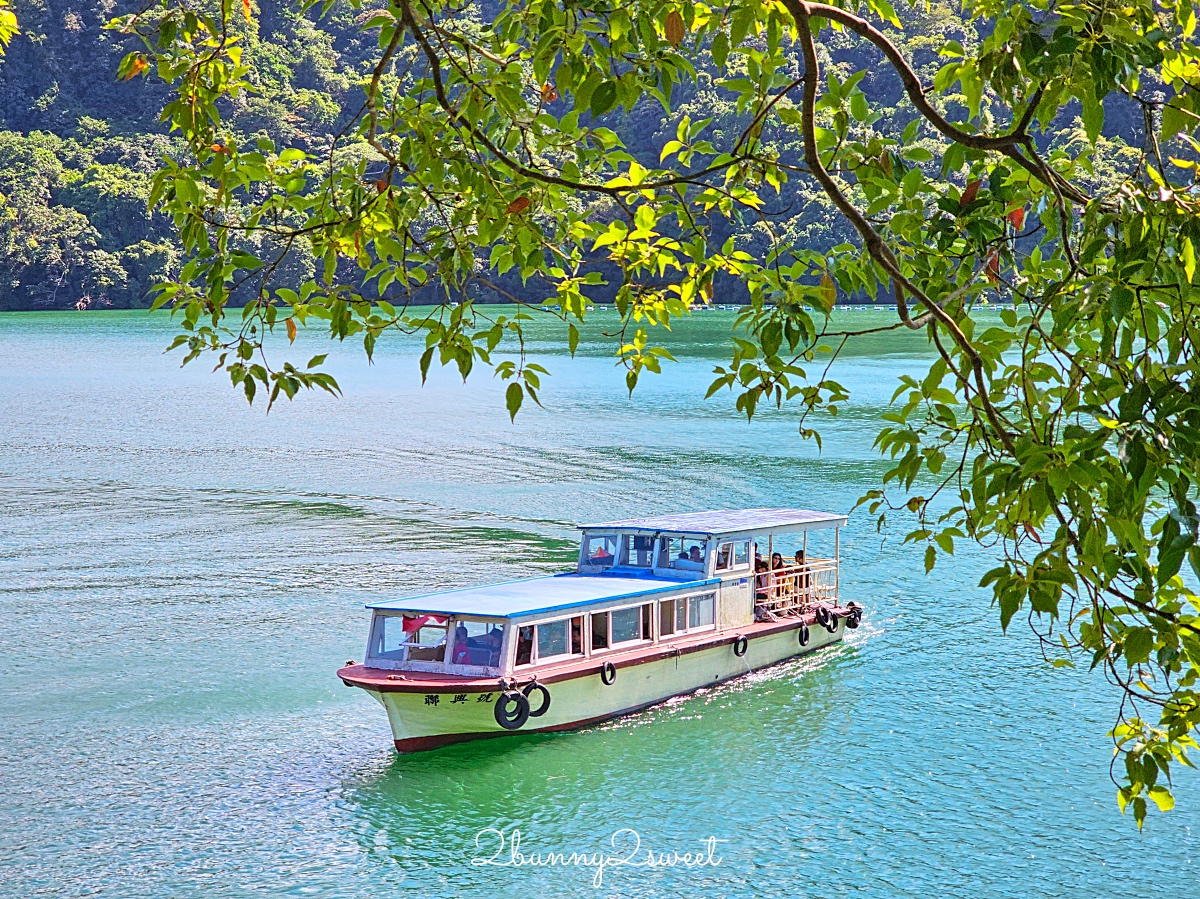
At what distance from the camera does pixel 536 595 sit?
52.0 ft

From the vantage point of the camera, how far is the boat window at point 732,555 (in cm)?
1791

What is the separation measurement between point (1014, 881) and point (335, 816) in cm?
649

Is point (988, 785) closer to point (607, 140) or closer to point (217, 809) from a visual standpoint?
point (217, 809)

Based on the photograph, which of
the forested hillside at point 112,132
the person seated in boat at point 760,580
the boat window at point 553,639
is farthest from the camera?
the forested hillside at point 112,132

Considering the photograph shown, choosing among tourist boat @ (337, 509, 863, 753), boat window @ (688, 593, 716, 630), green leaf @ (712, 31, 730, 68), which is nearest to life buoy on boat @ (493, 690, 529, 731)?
tourist boat @ (337, 509, 863, 753)

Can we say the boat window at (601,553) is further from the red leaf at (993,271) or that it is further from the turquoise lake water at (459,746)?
the red leaf at (993,271)

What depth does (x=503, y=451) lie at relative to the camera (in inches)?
1409

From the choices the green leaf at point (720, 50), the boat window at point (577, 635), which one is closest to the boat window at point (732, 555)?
the boat window at point (577, 635)

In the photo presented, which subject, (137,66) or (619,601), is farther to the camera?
(619,601)

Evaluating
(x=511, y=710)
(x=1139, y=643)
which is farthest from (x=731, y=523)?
(x=1139, y=643)

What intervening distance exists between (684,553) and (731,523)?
3.32 feet

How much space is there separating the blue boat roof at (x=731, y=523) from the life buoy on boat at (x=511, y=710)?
361 cm

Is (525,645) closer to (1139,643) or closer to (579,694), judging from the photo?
(579,694)

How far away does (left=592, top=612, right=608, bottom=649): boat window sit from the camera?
1605 centimetres
